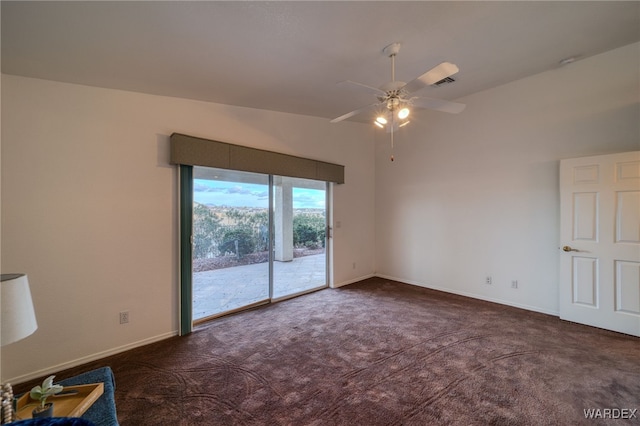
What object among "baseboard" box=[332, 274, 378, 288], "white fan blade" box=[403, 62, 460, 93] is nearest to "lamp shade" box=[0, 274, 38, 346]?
"white fan blade" box=[403, 62, 460, 93]

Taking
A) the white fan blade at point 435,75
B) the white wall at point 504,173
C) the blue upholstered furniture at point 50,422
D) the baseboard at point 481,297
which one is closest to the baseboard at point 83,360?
the blue upholstered furniture at point 50,422

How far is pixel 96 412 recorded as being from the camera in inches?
53.4

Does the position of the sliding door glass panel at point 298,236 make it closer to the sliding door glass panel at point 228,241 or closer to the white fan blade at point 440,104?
the sliding door glass panel at point 228,241

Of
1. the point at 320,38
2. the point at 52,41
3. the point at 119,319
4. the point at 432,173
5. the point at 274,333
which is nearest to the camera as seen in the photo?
the point at 52,41

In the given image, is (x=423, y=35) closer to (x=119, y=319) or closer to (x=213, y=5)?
(x=213, y=5)

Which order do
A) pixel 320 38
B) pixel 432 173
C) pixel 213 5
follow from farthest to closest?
pixel 432 173
pixel 320 38
pixel 213 5

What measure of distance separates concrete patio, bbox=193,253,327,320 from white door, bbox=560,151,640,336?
3.49 m

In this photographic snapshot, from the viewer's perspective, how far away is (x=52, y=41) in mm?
1929

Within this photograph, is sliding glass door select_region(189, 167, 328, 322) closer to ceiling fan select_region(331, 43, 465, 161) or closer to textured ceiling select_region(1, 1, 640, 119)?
textured ceiling select_region(1, 1, 640, 119)

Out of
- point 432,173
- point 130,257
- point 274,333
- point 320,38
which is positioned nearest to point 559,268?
point 432,173

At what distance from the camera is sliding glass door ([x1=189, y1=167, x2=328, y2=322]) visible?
3.39m

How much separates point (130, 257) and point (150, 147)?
3.97 ft

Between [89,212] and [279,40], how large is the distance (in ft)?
7.99

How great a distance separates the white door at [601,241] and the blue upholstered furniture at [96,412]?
181 inches
